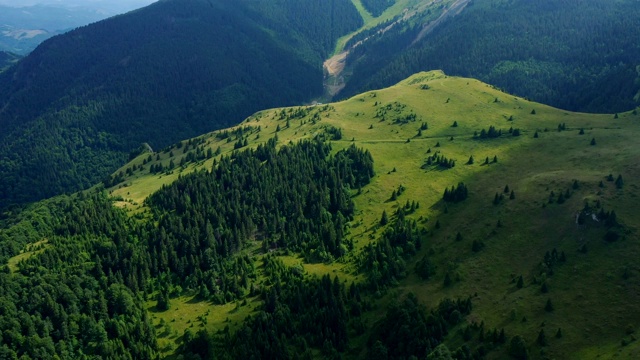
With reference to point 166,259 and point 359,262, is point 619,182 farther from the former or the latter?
point 166,259

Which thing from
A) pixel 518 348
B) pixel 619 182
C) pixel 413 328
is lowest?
pixel 518 348

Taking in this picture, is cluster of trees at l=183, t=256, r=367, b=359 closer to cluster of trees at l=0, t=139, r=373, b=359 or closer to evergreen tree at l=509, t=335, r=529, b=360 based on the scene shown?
cluster of trees at l=0, t=139, r=373, b=359

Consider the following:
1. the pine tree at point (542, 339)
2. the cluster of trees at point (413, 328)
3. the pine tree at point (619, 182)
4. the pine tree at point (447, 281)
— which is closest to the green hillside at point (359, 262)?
the pine tree at point (542, 339)

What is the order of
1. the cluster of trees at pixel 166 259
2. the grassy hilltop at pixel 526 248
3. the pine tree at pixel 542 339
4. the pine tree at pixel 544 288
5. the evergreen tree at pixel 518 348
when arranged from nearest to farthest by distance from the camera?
1. the evergreen tree at pixel 518 348
2. the pine tree at pixel 542 339
3. the grassy hilltop at pixel 526 248
4. the pine tree at pixel 544 288
5. the cluster of trees at pixel 166 259

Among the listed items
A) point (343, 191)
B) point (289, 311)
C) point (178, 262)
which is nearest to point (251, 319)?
point (289, 311)

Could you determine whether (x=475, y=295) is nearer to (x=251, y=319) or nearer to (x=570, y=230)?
(x=570, y=230)

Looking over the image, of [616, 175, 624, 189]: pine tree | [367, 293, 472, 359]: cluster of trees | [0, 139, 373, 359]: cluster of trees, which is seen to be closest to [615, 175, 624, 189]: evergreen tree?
[616, 175, 624, 189]: pine tree

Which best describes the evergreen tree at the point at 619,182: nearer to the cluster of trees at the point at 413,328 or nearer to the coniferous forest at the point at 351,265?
the coniferous forest at the point at 351,265

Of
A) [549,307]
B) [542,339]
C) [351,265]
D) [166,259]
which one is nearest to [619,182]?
[549,307]

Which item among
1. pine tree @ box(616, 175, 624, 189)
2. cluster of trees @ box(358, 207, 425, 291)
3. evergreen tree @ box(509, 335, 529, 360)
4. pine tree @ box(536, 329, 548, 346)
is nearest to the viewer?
evergreen tree @ box(509, 335, 529, 360)
